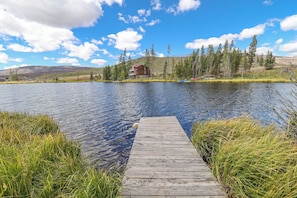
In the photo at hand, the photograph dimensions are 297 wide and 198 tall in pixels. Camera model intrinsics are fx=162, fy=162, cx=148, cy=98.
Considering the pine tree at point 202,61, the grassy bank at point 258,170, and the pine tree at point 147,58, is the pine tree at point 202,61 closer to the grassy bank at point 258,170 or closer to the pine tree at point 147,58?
the pine tree at point 147,58

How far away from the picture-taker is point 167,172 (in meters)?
3.92

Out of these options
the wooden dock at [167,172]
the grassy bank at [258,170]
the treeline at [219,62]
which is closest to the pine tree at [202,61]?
the treeline at [219,62]

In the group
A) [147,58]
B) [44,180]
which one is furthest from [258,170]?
[147,58]

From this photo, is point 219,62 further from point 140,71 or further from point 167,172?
point 167,172

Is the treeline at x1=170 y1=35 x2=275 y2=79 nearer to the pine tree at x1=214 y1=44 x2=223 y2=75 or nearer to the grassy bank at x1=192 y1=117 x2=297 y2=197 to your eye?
the pine tree at x1=214 y1=44 x2=223 y2=75

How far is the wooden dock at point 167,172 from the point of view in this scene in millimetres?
3234

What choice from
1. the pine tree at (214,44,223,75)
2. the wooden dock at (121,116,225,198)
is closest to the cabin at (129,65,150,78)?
the pine tree at (214,44,223,75)

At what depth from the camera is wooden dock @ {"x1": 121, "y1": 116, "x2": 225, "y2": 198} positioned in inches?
127

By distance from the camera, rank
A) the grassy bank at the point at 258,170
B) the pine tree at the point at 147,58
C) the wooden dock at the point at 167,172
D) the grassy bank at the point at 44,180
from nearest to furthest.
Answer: the grassy bank at the point at 44,180
the grassy bank at the point at 258,170
the wooden dock at the point at 167,172
the pine tree at the point at 147,58

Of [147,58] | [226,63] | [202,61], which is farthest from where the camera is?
[147,58]

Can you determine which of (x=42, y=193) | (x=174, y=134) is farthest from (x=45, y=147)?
(x=174, y=134)

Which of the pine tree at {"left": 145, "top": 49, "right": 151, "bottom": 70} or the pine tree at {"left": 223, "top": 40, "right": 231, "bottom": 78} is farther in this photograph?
the pine tree at {"left": 145, "top": 49, "right": 151, "bottom": 70}

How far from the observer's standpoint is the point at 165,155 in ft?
16.0

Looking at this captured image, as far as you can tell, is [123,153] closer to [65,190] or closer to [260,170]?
[65,190]
